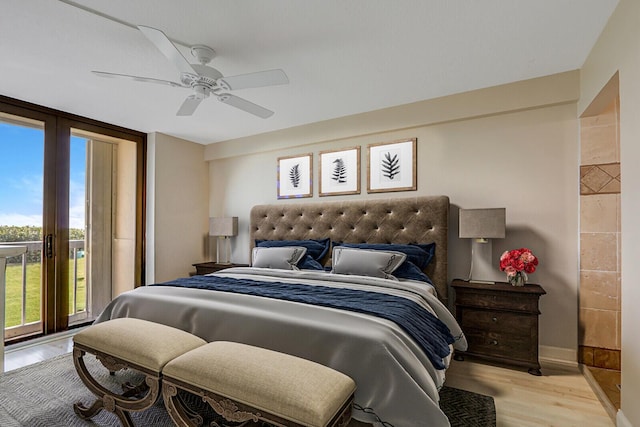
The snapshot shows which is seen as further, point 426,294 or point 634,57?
point 426,294

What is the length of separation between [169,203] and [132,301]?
225 cm

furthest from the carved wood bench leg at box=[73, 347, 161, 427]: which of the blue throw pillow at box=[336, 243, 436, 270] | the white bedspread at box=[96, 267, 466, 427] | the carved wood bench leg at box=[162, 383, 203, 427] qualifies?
the blue throw pillow at box=[336, 243, 436, 270]

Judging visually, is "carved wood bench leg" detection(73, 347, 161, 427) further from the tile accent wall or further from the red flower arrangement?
the tile accent wall

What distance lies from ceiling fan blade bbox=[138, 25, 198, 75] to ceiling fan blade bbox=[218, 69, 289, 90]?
23 centimetres

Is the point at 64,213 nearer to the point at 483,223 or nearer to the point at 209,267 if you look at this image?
the point at 209,267

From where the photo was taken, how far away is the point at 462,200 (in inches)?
123

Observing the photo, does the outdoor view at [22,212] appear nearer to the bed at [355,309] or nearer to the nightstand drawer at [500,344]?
the bed at [355,309]

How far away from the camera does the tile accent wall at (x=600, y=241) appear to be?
2531 mm

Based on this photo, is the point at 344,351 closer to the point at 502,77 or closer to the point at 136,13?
the point at 136,13

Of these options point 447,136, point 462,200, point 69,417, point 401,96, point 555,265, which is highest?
point 401,96

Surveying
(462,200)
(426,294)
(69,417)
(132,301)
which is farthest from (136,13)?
(462,200)

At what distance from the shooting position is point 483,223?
2.72 metres

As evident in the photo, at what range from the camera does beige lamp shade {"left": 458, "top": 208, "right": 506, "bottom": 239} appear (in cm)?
267

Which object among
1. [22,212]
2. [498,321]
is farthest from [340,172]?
[22,212]
